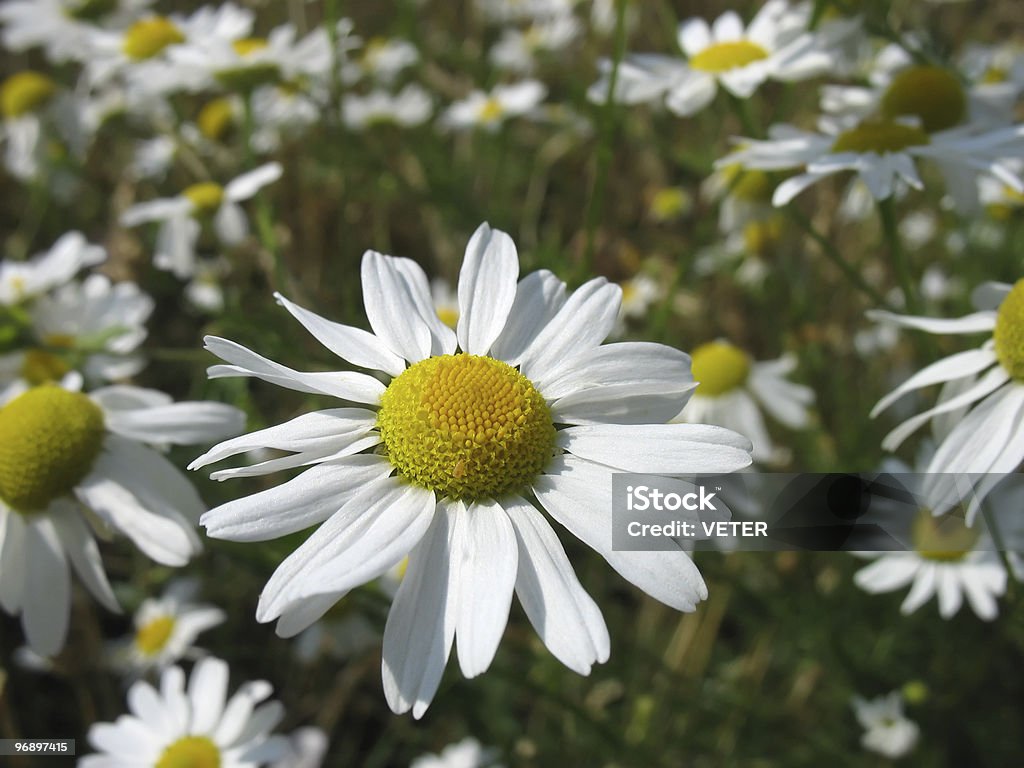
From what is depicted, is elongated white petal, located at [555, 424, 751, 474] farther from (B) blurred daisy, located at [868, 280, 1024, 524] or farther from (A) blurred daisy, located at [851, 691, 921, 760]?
(A) blurred daisy, located at [851, 691, 921, 760]

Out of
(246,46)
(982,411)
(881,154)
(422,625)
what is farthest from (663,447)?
(246,46)

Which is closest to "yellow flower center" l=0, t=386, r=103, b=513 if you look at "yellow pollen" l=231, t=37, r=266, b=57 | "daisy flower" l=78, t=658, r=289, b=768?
"daisy flower" l=78, t=658, r=289, b=768

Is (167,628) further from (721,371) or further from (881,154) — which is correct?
(881,154)

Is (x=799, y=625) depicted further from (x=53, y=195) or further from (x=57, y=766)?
(x=53, y=195)

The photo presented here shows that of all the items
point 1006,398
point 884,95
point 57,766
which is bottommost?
point 57,766

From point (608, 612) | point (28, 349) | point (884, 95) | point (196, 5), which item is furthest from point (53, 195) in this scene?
point (884, 95)
